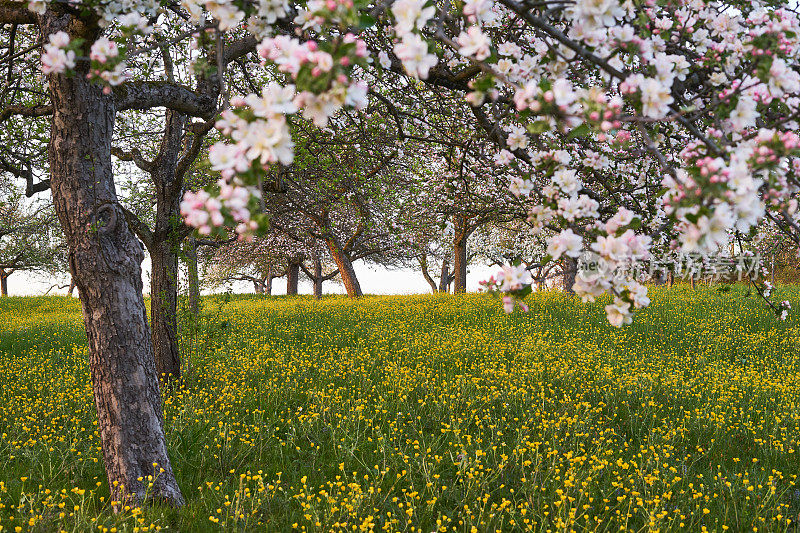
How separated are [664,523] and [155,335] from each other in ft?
23.0

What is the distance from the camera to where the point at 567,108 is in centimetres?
197

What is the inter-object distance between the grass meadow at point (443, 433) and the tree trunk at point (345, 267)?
734 cm

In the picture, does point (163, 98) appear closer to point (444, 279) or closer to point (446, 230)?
point (446, 230)

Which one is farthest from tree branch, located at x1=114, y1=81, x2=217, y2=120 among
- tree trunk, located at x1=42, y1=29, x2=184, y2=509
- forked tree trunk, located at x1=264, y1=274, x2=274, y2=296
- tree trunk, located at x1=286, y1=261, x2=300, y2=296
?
forked tree trunk, located at x1=264, y1=274, x2=274, y2=296

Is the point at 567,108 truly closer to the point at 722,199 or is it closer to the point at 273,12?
the point at 722,199

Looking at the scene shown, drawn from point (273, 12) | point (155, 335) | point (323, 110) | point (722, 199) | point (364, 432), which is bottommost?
point (364, 432)

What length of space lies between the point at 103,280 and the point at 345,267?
1535cm

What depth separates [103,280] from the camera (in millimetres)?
4262

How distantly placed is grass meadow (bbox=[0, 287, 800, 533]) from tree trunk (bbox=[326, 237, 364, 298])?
7338mm

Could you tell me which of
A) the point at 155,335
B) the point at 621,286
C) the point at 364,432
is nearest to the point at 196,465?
the point at 364,432

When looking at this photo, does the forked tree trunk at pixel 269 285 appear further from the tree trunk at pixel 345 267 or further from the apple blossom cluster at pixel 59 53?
the apple blossom cluster at pixel 59 53

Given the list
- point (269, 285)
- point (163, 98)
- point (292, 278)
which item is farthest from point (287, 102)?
point (269, 285)

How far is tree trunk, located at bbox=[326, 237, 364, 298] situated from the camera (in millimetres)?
18547

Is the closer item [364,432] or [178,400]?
[364,432]
